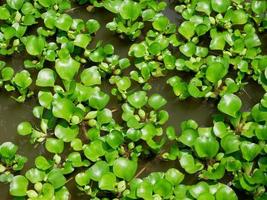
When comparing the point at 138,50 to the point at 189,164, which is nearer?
the point at 189,164

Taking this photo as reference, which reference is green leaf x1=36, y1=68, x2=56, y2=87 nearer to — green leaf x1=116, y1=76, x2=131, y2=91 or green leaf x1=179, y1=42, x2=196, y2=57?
green leaf x1=116, y1=76, x2=131, y2=91

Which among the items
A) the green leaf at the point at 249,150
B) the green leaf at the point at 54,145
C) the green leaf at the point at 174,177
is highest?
the green leaf at the point at 249,150

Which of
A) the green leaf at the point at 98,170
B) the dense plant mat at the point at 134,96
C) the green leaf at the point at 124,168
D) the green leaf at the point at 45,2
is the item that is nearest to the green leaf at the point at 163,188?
the dense plant mat at the point at 134,96

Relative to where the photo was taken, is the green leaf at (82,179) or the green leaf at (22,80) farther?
the green leaf at (22,80)

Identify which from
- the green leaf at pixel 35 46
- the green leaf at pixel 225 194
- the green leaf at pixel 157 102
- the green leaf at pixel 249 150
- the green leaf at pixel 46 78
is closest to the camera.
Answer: the green leaf at pixel 225 194

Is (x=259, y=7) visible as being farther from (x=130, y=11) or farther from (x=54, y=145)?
(x=54, y=145)

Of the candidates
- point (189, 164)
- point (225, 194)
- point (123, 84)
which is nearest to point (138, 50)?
point (123, 84)

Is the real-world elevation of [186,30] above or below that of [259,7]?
below

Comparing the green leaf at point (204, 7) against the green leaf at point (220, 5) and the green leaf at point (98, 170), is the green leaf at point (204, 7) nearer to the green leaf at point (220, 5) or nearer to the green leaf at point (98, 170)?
the green leaf at point (220, 5)
